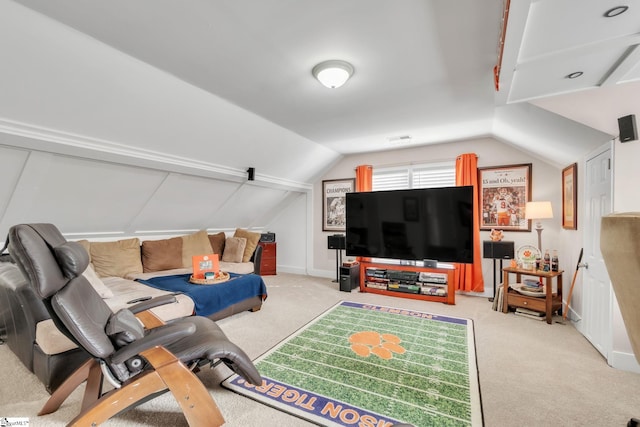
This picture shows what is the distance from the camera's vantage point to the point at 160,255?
412 cm

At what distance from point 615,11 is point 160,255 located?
4953 mm

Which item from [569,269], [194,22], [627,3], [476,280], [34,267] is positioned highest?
[194,22]

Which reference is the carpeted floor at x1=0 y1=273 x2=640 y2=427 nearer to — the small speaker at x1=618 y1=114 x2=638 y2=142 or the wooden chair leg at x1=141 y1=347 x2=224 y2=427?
the wooden chair leg at x1=141 y1=347 x2=224 y2=427

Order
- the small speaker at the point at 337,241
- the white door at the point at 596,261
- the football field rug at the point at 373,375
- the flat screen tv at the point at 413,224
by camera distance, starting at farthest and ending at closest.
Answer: the small speaker at the point at 337,241 → the flat screen tv at the point at 413,224 → the white door at the point at 596,261 → the football field rug at the point at 373,375

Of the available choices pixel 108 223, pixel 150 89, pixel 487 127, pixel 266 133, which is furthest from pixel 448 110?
pixel 108 223

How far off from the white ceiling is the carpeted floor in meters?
1.98

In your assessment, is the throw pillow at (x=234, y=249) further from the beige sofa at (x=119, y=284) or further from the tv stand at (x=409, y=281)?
the tv stand at (x=409, y=281)

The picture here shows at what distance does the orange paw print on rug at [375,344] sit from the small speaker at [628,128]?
2543 mm

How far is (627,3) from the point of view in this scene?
130cm

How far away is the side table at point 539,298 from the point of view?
10.9 feet

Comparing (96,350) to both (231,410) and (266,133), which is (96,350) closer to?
(231,410)

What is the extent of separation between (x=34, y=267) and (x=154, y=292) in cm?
166

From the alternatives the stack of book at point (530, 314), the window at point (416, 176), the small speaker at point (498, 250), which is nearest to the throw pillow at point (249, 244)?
the window at point (416, 176)

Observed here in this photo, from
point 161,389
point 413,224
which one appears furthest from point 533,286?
point 161,389
